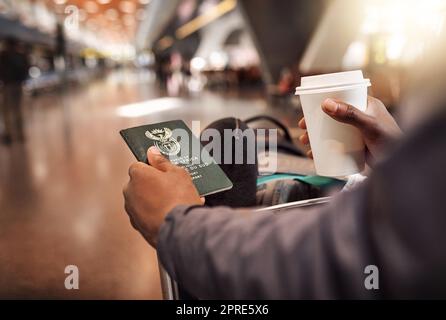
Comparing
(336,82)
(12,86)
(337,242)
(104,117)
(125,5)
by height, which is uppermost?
(125,5)

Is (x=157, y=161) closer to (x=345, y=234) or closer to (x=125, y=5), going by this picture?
(x=345, y=234)

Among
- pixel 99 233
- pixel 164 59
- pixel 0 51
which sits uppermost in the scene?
pixel 164 59

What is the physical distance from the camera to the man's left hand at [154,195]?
0.65 meters

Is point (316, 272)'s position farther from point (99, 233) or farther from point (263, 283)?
point (99, 233)

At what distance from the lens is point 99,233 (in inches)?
104

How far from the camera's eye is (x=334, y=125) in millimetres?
887

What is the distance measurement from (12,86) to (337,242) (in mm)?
6716

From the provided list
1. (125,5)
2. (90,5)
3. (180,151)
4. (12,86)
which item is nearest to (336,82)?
(180,151)

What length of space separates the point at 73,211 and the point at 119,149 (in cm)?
214

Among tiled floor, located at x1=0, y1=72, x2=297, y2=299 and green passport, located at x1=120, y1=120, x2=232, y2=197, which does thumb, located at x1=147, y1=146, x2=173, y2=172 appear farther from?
tiled floor, located at x1=0, y1=72, x2=297, y2=299

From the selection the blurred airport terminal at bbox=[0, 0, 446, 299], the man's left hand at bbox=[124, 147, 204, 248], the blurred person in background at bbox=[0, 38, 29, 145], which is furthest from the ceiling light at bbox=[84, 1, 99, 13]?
the man's left hand at bbox=[124, 147, 204, 248]

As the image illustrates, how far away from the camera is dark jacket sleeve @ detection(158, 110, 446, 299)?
386 millimetres
